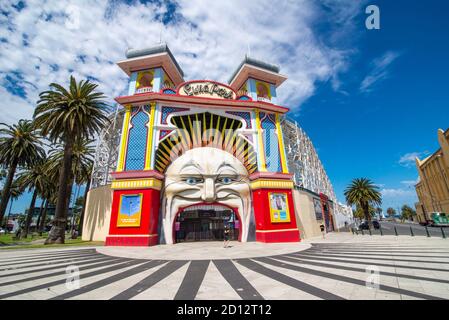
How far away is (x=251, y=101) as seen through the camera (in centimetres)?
2147

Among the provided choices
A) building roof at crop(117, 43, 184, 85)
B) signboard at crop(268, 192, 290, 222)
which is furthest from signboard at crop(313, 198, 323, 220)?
building roof at crop(117, 43, 184, 85)

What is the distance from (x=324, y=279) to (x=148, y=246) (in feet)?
45.0

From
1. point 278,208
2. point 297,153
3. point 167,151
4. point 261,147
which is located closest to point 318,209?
point 297,153

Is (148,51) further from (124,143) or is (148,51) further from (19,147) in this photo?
(19,147)

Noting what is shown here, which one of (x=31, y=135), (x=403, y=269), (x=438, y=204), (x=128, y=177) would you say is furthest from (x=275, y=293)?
(x=438, y=204)

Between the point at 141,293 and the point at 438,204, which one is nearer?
the point at 141,293

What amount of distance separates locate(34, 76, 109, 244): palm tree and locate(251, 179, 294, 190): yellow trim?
18.5 meters

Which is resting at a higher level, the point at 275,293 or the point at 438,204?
the point at 438,204

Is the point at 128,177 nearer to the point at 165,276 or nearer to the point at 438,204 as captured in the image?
the point at 165,276

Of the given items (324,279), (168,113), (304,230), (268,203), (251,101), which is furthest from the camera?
(304,230)

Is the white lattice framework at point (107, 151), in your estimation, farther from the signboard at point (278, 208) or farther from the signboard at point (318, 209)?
the signboard at point (318, 209)

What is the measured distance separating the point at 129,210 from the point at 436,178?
69.5 meters

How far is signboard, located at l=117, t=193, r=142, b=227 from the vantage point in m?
16.3
